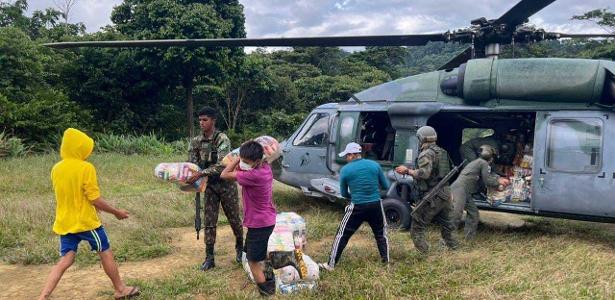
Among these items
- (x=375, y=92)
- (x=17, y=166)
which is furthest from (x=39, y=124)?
(x=375, y=92)

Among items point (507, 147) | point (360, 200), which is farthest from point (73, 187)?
point (507, 147)

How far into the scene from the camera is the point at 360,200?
4.91 meters

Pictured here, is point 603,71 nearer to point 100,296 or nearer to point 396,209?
point 396,209

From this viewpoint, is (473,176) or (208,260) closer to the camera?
(208,260)

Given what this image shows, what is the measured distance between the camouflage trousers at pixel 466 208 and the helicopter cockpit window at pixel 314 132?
256cm

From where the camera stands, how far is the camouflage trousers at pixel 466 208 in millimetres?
6352

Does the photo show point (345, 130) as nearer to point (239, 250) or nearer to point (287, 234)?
point (239, 250)

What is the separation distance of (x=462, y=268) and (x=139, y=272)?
10.7 feet

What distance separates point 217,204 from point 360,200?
1491 mm

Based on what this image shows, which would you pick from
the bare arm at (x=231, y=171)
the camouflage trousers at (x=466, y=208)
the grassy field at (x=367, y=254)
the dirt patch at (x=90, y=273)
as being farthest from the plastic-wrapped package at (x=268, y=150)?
the camouflage trousers at (x=466, y=208)

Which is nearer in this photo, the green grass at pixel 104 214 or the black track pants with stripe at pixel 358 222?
the black track pants with stripe at pixel 358 222

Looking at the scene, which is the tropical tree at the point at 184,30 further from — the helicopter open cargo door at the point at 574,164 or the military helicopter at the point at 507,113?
the helicopter open cargo door at the point at 574,164

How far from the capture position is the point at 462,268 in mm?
4824

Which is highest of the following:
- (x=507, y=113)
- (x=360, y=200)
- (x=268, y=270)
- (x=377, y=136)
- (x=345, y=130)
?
(x=507, y=113)
